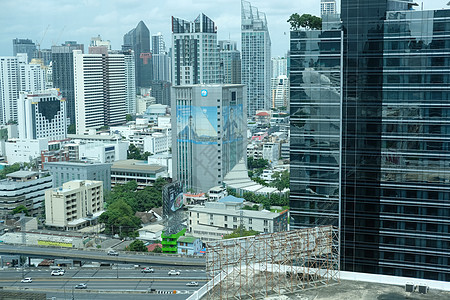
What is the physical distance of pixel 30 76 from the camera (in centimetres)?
2980

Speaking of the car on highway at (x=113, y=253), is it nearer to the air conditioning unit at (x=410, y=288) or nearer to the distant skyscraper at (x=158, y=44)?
the air conditioning unit at (x=410, y=288)

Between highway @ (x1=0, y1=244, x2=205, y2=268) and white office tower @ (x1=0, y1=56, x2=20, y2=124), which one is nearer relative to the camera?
highway @ (x1=0, y1=244, x2=205, y2=268)

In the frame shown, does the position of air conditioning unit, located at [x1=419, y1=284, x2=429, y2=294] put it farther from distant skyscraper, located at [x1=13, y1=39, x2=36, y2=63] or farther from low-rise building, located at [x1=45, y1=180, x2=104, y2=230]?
distant skyscraper, located at [x1=13, y1=39, x2=36, y2=63]

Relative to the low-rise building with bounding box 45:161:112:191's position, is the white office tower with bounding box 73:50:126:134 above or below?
above

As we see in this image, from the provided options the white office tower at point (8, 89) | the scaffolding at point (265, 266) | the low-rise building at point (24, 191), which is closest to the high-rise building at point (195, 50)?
the low-rise building at point (24, 191)

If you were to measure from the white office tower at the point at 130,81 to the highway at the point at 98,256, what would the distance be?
70.0ft

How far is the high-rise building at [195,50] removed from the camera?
19766mm

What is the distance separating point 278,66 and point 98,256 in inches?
→ 690

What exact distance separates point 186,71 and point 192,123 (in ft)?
15.3

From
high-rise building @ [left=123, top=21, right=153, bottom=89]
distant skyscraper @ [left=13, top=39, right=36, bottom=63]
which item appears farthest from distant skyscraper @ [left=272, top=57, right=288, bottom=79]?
distant skyscraper @ [left=13, top=39, right=36, bottom=63]

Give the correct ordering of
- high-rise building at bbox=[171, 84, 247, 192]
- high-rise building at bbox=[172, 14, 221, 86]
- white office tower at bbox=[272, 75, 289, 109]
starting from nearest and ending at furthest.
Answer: high-rise building at bbox=[171, 84, 247, 192] < high-rise building at bbox=[172, 14, 221, 86] < white office tower at bbox=[272, 75, 289, 109]

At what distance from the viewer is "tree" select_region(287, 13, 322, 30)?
6963 millimetres

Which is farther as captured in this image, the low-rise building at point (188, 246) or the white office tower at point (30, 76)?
the white office tower at point (30, 76)

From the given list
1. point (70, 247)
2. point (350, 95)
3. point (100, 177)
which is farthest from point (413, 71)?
point (100, 177)
